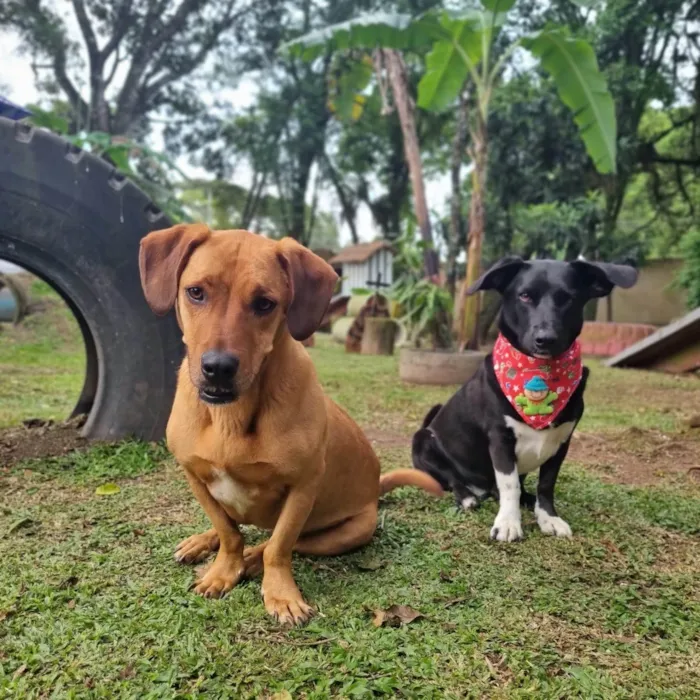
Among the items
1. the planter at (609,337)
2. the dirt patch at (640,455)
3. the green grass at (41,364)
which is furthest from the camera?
the planter at (609,337)

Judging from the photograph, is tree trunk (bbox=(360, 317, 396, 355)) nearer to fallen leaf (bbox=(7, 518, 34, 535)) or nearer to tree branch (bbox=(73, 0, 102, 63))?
fallen leaf (bbox=(7, 518, 34, 535))

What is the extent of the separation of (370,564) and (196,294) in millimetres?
1206

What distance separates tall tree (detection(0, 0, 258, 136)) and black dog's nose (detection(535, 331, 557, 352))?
19.8m

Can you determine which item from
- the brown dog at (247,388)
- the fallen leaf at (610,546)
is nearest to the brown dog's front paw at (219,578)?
the brown dog at (247,388)

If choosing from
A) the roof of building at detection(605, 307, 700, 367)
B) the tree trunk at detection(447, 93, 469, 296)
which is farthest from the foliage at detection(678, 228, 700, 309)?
the tree trunk at detection(447, 93, 469, 296)

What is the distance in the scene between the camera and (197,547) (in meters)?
2.53

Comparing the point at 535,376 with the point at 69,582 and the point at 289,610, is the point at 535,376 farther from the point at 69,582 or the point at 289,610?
the point at 69,582

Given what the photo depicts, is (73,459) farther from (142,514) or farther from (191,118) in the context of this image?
(191,118)

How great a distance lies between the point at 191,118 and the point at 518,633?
24438 millimetres

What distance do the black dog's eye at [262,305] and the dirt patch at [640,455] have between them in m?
2.64

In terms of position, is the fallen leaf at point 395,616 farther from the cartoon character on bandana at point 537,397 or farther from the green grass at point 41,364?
the green grass at point 41,364

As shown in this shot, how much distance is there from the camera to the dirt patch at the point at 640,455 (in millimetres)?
4004

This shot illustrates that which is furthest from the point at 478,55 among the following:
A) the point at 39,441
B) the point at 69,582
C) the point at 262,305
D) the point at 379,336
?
the point at 69,582

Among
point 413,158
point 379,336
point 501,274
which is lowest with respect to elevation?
point 379,336
